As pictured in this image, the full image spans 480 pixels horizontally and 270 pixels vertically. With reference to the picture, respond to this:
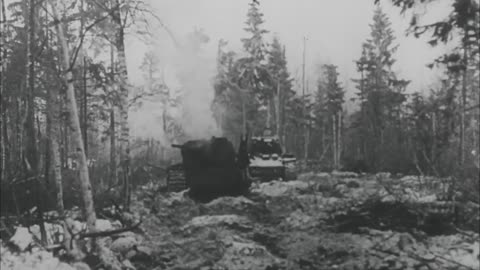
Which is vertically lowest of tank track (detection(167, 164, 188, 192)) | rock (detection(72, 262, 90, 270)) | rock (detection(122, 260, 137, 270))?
rock (detection(122, 260, 137, 270))

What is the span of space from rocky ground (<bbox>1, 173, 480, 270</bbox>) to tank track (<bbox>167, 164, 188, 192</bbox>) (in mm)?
2634

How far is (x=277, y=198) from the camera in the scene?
16297 mm

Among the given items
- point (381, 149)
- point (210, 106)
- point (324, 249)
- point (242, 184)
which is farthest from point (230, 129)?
point (324, 249)

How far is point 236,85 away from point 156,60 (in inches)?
472

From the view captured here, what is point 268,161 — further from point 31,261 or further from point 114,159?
point 31,261

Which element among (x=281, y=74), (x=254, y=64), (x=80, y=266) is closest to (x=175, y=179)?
(x=80, y=266)

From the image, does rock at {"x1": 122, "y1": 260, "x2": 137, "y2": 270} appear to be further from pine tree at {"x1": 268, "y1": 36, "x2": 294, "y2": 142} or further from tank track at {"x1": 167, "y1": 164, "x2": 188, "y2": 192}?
pine tree at {"x1": 268, "y1": 36, "x2": 294, "y2": 142}

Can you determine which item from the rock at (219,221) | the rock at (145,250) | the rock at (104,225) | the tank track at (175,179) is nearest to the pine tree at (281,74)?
the tank track at (175,179)

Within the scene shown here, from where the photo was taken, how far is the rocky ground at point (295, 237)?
28.4 ft

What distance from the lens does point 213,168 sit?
15.9 metres

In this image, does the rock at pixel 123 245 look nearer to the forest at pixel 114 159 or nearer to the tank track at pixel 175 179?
the forest at pixel 114 159

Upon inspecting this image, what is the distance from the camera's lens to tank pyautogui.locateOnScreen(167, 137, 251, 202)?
15875mm

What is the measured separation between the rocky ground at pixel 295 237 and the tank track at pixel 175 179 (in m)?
2.63

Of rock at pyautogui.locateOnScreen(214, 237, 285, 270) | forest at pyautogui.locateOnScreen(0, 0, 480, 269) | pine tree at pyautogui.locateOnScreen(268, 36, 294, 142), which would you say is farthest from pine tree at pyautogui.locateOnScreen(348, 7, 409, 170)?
rock at pyautogui.locateOnScreen(214, 237, 285, 270)
